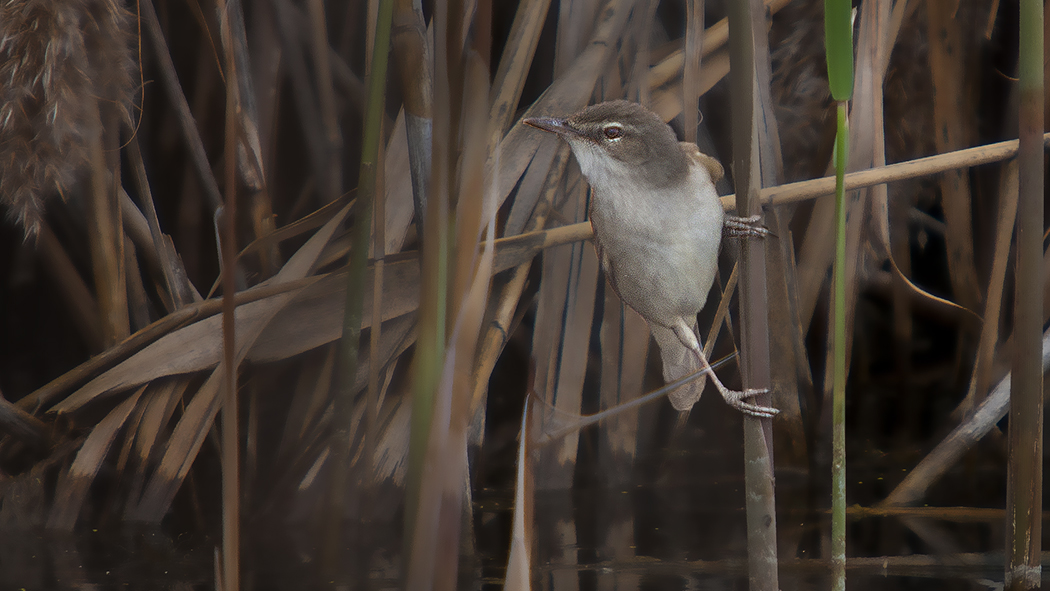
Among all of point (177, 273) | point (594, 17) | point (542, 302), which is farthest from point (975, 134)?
point (177, 273)

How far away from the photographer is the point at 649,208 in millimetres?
1226

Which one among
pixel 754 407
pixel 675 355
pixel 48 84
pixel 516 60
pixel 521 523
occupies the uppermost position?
pixel 516 60

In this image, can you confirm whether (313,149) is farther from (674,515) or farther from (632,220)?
(674,515)

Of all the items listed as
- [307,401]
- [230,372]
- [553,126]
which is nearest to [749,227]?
[553,126]

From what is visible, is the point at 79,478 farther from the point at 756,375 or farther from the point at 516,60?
the point at 756,375

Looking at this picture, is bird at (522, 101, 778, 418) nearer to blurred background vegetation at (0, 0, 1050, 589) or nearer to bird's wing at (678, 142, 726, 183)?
bird's wing at (678, 142, 726, 183)

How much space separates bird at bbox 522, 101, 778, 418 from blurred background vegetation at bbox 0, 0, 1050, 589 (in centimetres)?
19

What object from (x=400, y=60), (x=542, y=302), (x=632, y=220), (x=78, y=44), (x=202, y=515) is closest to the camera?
(x=400, y=60)

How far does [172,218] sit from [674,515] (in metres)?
1.36

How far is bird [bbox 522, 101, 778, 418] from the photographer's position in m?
1.21

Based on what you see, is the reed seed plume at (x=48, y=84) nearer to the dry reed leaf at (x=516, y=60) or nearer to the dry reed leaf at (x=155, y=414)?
the dry reed leaf at (x=155, y=414)

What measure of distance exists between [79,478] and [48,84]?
76cm

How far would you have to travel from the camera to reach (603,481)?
6.02ft

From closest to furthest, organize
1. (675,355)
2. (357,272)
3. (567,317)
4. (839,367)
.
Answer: (839,367) < (357,272) < (675,355) < (567,317)
